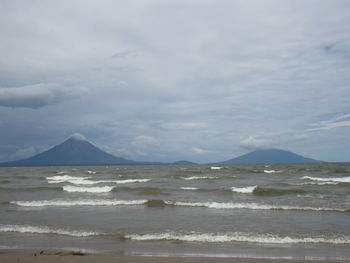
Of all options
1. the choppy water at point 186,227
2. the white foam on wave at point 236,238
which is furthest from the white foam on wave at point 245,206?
the white foam on wave at point 236,238

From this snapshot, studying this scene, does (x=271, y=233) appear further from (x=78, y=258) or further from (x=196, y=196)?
(x=196, y=196)

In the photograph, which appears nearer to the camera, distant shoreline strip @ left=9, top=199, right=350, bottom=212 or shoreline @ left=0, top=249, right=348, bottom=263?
shoreline @ left=0, top=249, right=348, bottom=263

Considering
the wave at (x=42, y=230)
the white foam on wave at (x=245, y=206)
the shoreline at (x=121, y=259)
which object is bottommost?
the wave at (x=42, y=230)

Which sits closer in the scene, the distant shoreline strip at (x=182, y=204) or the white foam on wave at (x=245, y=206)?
the white foam on wave at (x=245, y=206)

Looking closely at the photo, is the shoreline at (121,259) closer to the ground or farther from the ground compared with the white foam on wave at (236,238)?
farther from the ground

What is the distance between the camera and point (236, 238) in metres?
9.91

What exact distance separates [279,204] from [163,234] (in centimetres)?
879

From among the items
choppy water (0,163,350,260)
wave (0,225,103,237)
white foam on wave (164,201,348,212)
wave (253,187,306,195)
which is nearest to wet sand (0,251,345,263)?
choppy water (0,163,350,260)

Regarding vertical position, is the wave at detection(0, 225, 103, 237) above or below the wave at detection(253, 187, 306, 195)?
below

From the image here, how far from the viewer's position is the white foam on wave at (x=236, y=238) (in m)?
9.66

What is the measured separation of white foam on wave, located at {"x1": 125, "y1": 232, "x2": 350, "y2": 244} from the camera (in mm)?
9664

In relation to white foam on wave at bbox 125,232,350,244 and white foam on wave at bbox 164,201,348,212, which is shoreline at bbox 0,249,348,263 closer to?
white foam on wave at bbox 125,232,350,244

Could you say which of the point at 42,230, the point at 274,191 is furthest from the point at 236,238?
the point at 274,191

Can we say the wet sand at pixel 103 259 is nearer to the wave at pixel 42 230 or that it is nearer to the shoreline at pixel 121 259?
the shoreline at pixel 121 259
